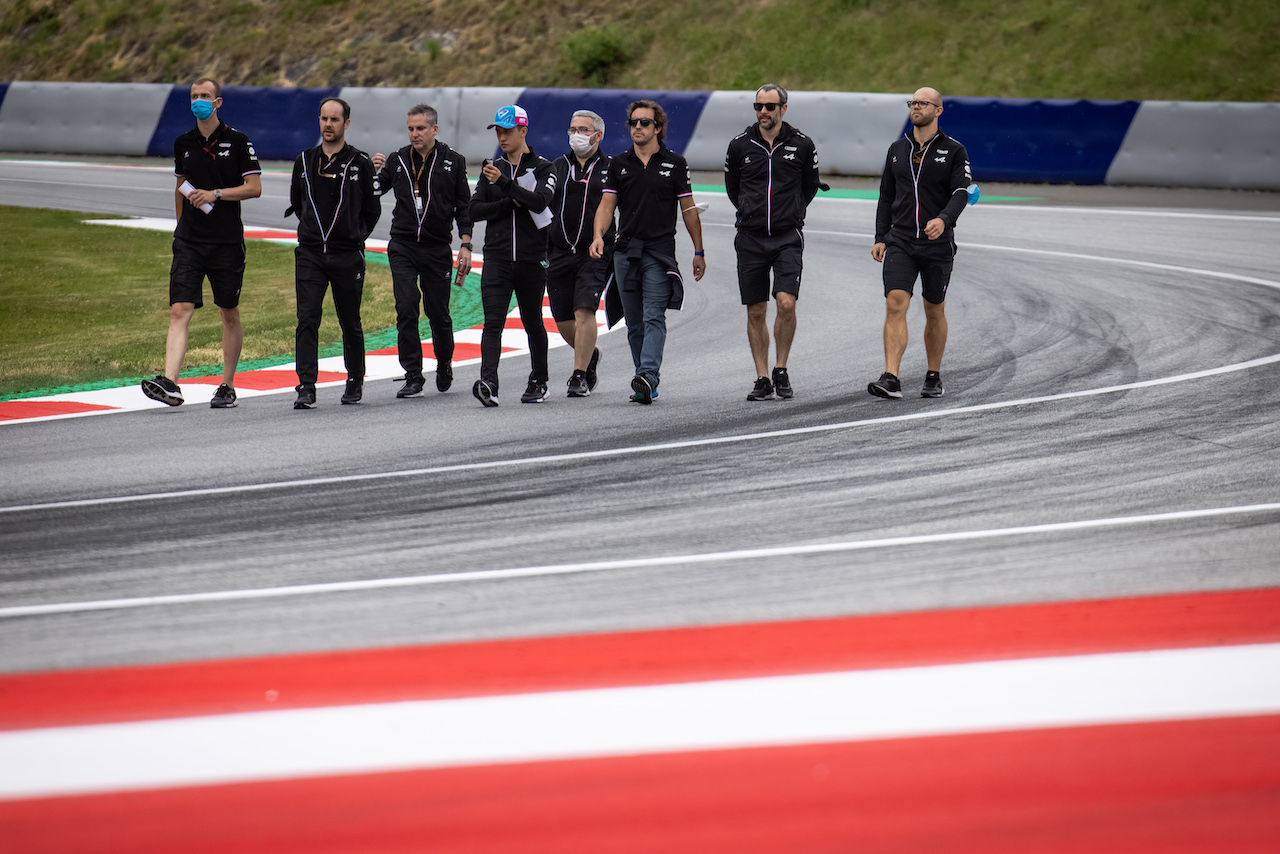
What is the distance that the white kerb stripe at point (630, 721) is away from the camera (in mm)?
3717

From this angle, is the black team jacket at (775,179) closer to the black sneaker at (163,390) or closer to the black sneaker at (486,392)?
the black sneaker at (486,392)

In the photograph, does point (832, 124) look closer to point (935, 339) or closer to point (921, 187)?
point (921, 187)

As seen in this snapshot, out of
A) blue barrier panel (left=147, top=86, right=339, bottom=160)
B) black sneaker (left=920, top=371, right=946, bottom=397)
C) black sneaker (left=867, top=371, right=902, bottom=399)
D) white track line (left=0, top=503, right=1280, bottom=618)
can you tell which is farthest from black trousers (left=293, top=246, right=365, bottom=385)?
blue barrier panel (left=147, top=86, right=339, bottom=160)

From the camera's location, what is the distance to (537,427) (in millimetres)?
8094

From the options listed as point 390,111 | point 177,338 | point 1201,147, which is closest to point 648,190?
point 177,338

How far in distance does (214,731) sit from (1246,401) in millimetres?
6673

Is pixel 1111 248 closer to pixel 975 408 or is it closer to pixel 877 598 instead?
pixel 975 408

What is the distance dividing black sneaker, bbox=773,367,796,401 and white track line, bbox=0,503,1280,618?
316cm

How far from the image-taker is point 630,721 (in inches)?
157

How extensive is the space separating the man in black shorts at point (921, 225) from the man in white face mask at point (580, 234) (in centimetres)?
188

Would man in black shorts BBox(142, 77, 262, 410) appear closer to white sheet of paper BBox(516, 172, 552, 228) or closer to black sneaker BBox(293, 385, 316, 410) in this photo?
black sneaker BBox(293, 385, 316, 410)

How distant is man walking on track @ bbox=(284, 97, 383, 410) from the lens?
890 centimetres

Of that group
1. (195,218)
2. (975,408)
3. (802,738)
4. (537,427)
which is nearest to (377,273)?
(195,218)

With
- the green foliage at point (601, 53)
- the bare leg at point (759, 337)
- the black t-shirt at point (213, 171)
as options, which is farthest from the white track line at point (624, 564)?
the green foliage at point (601, 53)
